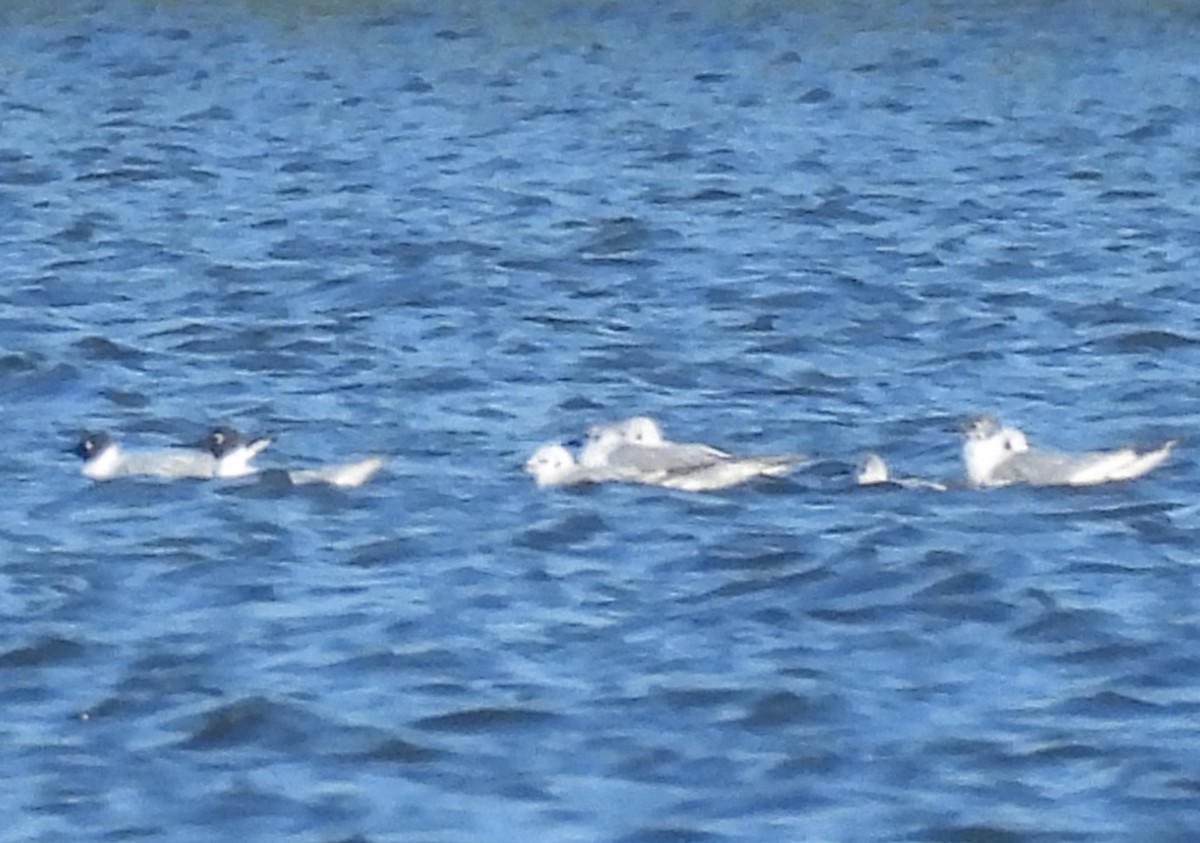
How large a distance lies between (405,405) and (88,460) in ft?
6.78

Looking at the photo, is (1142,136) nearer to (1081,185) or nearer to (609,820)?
(1081,185)

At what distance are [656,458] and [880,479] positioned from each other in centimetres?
109

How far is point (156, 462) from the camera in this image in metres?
17.1

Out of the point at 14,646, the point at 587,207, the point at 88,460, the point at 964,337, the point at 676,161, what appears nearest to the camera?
the point at 14,646

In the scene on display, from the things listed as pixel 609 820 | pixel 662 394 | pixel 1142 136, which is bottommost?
pixel 609 820

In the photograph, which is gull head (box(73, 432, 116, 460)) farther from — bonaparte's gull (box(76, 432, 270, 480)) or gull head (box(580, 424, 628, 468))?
gull head (box(580, 424, 628, 468))

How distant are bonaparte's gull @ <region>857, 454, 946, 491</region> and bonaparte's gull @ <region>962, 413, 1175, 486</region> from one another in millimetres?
215

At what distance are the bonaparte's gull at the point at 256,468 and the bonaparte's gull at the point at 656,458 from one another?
107 cm

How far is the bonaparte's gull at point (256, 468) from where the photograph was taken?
16.7 metres

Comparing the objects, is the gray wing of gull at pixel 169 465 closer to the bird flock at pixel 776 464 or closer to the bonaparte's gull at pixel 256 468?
the bonaparte's gull at pixel 256 468

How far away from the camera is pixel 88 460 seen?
17062mm

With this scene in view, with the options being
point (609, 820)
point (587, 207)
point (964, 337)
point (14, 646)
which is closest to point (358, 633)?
point (14, 646)

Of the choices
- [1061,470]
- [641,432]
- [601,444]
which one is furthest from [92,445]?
[1061,470]

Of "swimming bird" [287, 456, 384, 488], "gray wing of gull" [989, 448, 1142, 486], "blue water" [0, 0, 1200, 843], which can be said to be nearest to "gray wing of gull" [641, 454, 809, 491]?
"blue water" [0, 0, 1200, 843]
